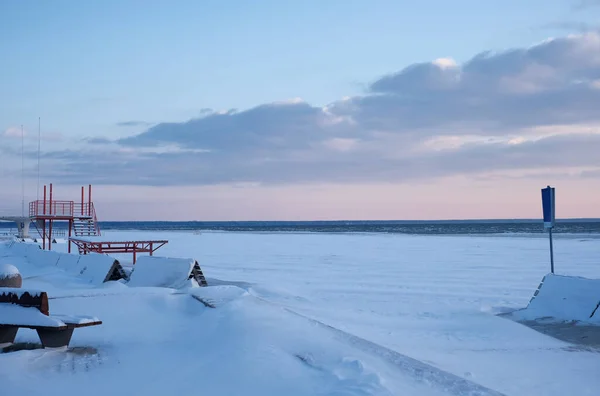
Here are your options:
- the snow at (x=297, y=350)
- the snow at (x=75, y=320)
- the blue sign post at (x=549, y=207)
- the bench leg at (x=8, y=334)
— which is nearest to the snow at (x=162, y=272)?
the snow at (x=297, y=350)

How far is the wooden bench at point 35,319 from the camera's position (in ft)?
22.1

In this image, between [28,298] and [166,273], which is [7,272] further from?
[166,273]

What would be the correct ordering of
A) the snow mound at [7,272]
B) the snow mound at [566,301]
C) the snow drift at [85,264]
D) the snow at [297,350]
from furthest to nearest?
the snow drift at [85,264]
the snow mound at [566,301]
the snow mound at [7,272]
the snow at [297,350]

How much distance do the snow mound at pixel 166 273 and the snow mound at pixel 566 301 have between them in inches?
291

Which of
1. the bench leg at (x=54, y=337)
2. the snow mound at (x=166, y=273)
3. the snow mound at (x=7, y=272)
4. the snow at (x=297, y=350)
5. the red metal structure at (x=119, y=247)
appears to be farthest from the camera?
the red metal structure at (x=119, y=247)

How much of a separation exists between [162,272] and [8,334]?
21.9 feet

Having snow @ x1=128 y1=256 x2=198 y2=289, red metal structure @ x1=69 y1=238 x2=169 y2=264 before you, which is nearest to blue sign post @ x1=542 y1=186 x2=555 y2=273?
snow @ x1=128 y1=256 x2=198 y2=289

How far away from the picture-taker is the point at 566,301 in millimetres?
11164

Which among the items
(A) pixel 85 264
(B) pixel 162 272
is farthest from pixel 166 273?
(A) pixel 85 264

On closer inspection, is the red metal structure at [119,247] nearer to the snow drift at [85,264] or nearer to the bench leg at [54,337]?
the snow drift at [85,264]

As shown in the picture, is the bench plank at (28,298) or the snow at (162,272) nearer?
the bench plank at (28,298)

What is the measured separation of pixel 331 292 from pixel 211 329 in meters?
7.97

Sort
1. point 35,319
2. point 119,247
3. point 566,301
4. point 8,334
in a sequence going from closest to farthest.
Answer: point 35,319
point 8,334
point 566,301
point 119,247

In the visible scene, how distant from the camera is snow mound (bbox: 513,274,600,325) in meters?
10.6
